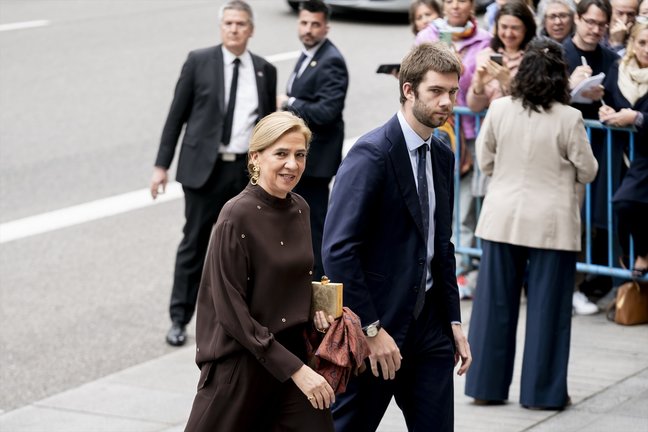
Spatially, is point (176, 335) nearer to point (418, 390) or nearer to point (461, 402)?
point (461, 402)

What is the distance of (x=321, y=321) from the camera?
4.94 m

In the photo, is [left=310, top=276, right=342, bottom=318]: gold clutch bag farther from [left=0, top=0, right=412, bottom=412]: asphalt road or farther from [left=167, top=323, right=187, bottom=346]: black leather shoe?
[left=167, top=323, right=187, bottom=346]: black leather shoe

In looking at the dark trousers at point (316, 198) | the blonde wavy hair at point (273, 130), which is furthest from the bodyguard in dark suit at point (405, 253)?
the dark trousers at point (316, 198)

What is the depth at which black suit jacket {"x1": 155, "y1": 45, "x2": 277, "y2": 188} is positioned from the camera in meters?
8.95

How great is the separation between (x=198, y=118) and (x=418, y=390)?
3929mm

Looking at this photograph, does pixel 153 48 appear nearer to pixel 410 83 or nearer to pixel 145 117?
pixel 145 117

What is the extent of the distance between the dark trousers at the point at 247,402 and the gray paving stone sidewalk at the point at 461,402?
231 cm

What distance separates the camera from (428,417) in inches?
218

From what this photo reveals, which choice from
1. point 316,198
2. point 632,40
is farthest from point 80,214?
point 632,40

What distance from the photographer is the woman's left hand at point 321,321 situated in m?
4.93

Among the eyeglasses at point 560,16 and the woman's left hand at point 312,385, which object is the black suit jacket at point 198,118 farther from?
the woman's left hand at point 312,385

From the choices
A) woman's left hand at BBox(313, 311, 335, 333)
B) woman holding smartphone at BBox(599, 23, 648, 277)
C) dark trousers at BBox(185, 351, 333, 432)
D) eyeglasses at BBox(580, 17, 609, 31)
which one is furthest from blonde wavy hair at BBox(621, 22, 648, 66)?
dark trousers at BBox(185, 351, 333, 432)

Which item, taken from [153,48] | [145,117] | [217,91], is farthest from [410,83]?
[153,48]

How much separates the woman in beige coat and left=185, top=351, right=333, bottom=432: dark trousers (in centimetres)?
272
